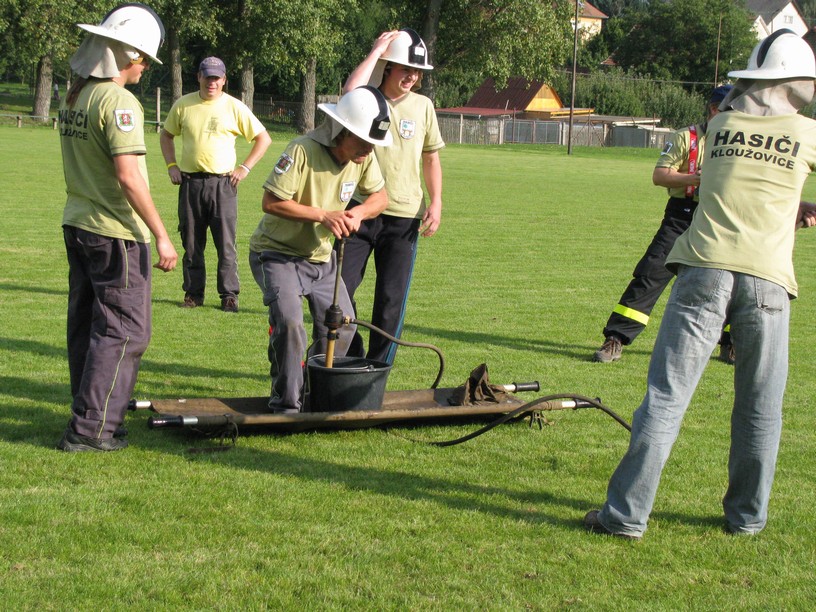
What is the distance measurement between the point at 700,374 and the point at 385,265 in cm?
295

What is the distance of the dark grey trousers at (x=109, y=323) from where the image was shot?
5.45 metres

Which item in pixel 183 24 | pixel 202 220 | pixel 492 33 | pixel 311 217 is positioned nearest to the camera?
pixel 311 217

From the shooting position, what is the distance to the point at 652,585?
4.09m

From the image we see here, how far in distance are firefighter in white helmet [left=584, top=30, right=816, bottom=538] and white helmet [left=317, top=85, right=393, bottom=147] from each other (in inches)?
72.1

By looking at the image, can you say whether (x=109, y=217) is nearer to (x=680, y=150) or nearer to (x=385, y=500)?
(x=385, y=500)

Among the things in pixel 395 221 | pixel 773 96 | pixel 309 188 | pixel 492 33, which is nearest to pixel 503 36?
pixel 492 33

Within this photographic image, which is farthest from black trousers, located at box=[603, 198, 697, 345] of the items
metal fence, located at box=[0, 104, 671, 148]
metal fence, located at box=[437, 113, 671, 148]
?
metal fence, located at box=[437, 113, 671, 148]

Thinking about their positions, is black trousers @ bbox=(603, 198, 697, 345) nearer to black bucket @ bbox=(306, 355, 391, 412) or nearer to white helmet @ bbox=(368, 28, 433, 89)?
white helmet @ bbox=(368, 28, 433, 89)

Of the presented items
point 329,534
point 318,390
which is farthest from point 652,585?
point 318,390

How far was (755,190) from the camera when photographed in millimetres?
4324

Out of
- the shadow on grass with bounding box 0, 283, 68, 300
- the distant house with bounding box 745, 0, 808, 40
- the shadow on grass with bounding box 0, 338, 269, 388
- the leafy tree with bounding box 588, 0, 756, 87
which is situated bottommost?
the shadow on grass with bounding box 0, 338, 269, 388

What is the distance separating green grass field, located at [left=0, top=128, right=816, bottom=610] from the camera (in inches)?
157

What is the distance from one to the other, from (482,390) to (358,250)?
1256 millimetres

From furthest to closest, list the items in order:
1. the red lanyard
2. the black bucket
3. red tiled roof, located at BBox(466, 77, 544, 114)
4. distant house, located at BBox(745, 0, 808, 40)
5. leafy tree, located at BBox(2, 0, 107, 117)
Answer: distant house, located at BBox(745, 0, 808, 40), red tiled roof, located at BBox(466, 77, 544, 114), leafy tree, located at BBox(2, 0, 107, 117), the red lanyard, the black bucket
